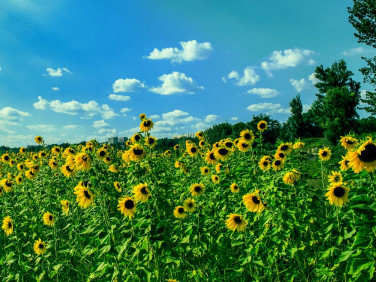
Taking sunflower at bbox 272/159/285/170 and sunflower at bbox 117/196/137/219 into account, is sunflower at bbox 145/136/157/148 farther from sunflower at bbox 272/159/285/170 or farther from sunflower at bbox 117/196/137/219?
sunflower at bbox 272/159/285/170

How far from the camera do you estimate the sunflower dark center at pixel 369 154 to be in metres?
3.06

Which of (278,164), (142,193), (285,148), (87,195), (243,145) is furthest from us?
(243,145)

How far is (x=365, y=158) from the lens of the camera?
3105 mm

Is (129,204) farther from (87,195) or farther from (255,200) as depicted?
(255,200)

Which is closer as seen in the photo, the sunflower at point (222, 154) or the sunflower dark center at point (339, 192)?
the sunflower dark center at point (339, 192)

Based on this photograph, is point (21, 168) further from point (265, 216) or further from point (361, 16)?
point (361, 16)

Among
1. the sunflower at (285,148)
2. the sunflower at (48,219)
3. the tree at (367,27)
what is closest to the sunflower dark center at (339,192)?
the sunflower at (285,148)

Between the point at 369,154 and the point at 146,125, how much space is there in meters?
3.65

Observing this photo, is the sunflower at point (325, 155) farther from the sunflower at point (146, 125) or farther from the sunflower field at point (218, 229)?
the sunflower at point (146, 125)

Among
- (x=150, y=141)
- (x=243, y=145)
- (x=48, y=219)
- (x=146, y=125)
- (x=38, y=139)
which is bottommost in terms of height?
(x=48, y=219)

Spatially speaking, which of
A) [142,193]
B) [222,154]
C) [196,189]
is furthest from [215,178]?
[142,193]

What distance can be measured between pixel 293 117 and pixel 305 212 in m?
56.0

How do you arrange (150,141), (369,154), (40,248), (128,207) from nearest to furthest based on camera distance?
1. (369,154)
2. (128,207)
3. (40,248)
4. (150,141)

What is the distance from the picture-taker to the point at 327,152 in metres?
6.36
